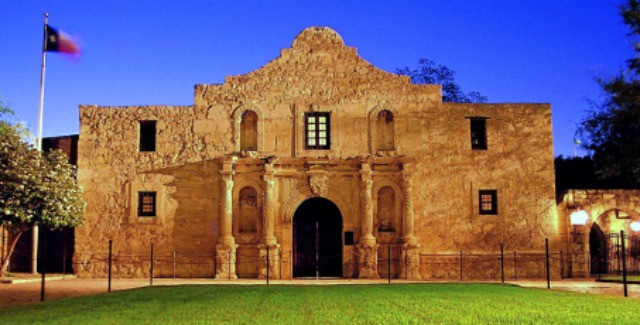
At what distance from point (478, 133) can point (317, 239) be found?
7409 millimetres

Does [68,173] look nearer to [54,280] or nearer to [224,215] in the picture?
[54,280]

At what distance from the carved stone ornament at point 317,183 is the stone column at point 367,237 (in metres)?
1.43

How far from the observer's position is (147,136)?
26.6 metres

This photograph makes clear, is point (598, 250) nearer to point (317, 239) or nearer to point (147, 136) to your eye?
point (317, 239)

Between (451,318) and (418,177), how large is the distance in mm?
15260

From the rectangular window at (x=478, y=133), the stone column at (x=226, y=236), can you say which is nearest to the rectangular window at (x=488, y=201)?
the rectangular window at (x=478, y=133)

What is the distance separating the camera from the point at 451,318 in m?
10.7

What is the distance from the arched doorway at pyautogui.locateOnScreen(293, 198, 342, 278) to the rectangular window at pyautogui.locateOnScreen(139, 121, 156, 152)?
→ 6190mm

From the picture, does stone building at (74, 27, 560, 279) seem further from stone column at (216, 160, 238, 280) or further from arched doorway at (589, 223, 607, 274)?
arched doorway at (589, 223, 607, 274)

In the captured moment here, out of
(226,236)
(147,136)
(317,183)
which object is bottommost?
(226,236)

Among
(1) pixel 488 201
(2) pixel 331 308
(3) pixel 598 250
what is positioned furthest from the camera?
(3) pixel 598 250

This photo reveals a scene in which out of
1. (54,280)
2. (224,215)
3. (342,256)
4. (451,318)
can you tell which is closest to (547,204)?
(342,256)

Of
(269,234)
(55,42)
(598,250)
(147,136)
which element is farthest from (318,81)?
(598,250)

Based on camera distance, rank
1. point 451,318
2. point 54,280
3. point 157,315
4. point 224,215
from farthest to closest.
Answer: point 224,215 < point 54,280 < point 157,315 < point 451,318
